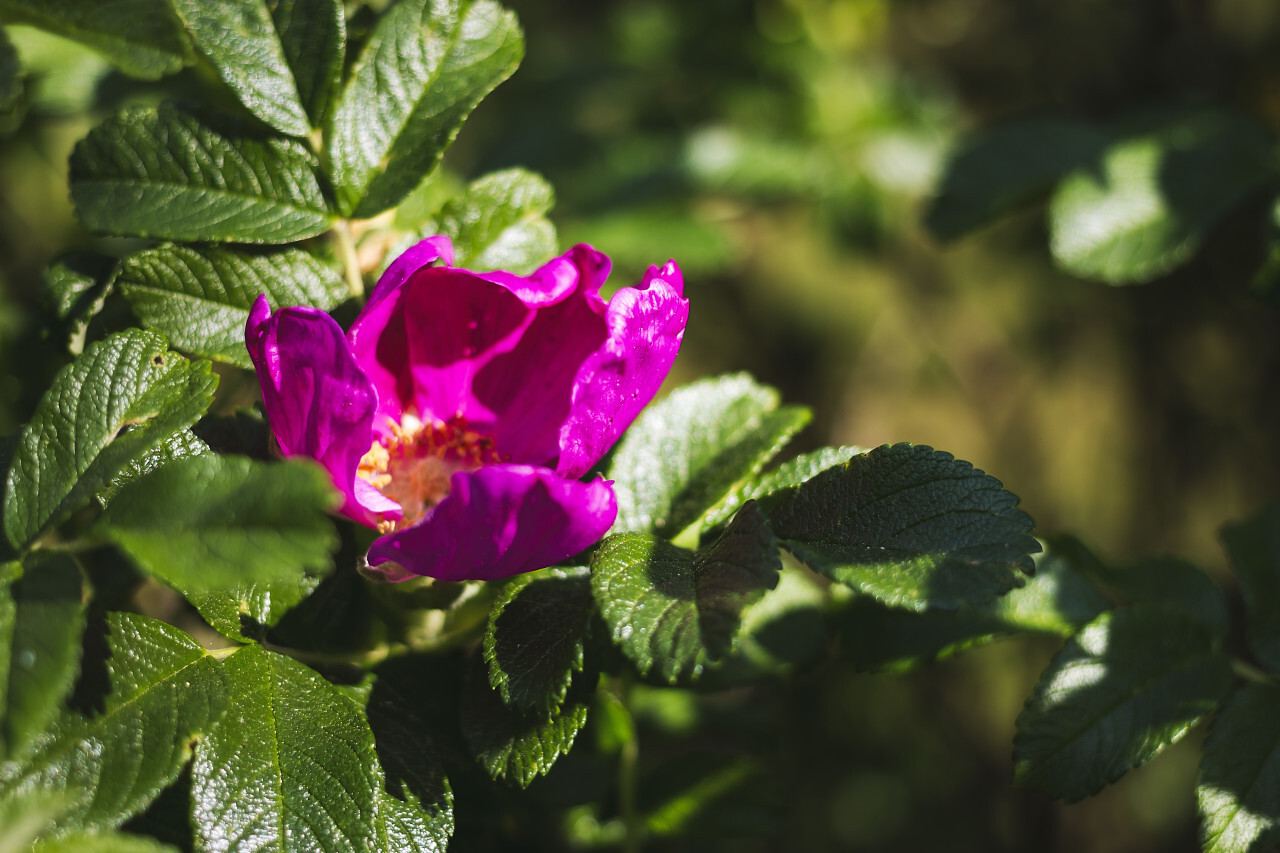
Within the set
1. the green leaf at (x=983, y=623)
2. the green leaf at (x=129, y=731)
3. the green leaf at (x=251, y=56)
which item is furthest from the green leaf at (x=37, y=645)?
the green leaf at (x=983, y=623)

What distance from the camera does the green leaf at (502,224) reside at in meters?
0.83

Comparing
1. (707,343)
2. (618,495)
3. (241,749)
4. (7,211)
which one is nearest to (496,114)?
Answer: (707,343)

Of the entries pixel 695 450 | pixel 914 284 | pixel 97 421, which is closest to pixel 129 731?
pixel 97 421

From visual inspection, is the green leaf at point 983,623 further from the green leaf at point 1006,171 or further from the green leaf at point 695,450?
the green leaf at point 1006,171

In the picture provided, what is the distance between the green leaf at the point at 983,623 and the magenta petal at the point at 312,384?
50 cm

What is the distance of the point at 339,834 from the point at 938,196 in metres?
1.05

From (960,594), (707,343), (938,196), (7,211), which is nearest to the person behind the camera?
(960,594)

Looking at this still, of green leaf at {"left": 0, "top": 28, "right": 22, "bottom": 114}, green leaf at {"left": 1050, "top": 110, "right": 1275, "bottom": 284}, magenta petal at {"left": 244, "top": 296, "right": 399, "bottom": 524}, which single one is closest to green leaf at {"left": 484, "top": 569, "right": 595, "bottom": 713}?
magenta petal at {"left": 244, "top": 296, "right": 399, "bottom": 524}

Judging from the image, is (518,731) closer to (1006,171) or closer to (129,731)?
(129,731)

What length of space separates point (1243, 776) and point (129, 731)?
2.61 ft

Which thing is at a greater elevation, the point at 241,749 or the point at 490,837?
the point at 241,749

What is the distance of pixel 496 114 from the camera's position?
2074 mm

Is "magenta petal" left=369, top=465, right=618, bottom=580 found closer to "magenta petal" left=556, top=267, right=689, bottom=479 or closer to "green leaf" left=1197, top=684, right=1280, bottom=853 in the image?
"magenta petal" left=556, top=267, right=689, bottom=479

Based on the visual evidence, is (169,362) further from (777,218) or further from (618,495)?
(777,218)
